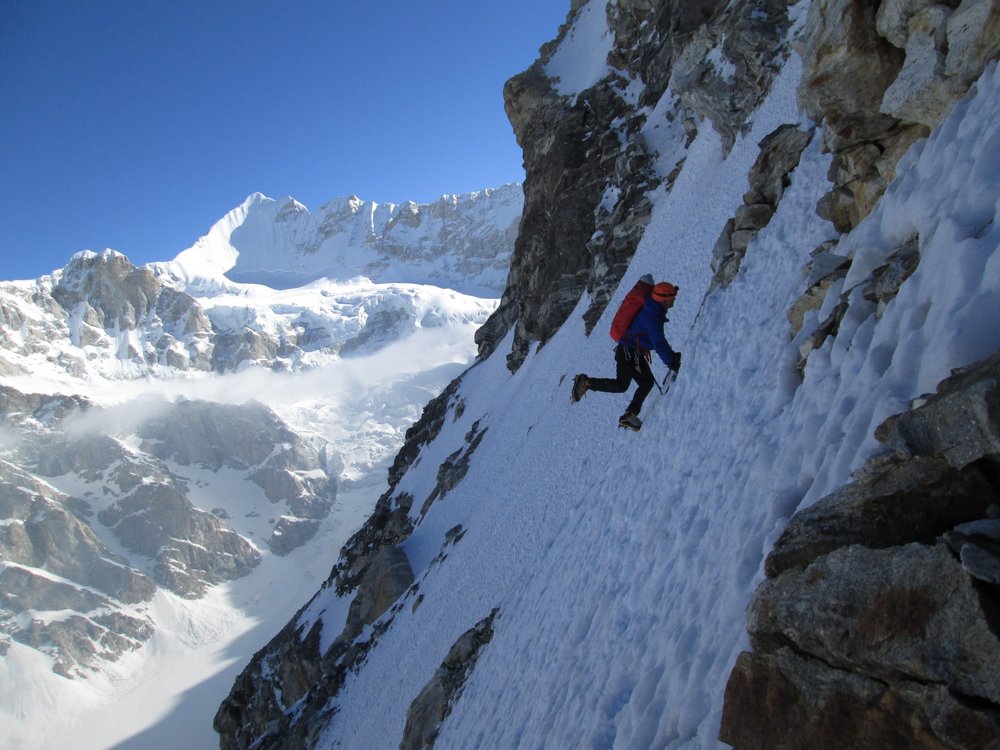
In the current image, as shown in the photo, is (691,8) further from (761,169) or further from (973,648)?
(973,648)

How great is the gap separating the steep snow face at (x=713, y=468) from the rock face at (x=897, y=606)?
0.63 metres

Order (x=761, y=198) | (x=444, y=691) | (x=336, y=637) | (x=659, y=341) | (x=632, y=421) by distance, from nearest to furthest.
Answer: (x=659, y=341) → (x=632, y=421) → (x=761, y=198) → (x=444, y=691) → (x=336, y=637)

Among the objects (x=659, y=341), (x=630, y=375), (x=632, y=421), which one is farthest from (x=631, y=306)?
(x=632, y=421)

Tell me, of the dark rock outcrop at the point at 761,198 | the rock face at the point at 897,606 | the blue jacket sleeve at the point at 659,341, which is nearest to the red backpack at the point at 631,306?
the blue jacket sleeve at the point at 659,341

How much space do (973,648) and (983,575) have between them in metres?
0.32

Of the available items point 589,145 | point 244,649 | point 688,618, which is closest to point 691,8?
point 589,145

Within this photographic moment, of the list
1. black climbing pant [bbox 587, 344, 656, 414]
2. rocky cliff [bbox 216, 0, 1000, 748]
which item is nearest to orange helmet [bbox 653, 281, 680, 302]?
rocky cliff [bbox 216, 0, 1000, 748]

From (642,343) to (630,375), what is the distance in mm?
814

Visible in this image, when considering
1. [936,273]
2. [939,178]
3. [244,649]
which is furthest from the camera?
[244,649]

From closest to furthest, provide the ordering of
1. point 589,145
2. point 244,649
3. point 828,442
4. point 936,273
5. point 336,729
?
point 936,273 < point 828,442 < point 336,729 < point 589,145 < point 244,649

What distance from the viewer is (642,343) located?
34.2 feet

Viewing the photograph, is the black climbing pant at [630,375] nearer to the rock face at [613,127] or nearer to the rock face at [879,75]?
the rock face at [879,75]

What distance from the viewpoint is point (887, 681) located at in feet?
9.74

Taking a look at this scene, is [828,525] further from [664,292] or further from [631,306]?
[631,306]
